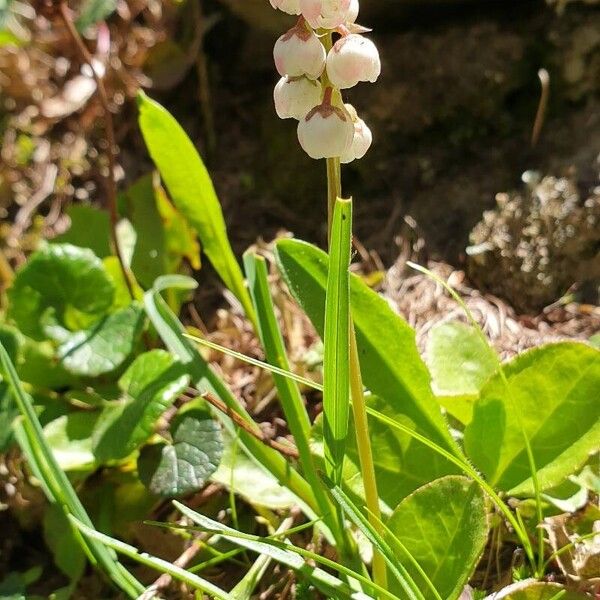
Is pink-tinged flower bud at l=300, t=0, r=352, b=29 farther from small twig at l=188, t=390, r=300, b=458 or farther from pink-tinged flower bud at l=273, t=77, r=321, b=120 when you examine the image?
small twig at l=188, t=390, r=300, b=458

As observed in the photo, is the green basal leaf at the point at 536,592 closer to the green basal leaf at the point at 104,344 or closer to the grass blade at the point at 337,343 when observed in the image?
the grass blade at the point at 337,343

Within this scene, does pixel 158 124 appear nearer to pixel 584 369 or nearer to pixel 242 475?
pixel 242 475

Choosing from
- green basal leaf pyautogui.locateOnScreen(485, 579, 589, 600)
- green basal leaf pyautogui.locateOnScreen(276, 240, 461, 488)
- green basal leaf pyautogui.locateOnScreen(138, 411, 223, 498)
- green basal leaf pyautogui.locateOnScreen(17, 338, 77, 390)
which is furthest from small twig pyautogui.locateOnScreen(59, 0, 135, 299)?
green basal leaf pyautogui.locateOnScreen(485, 579, 589, 600)

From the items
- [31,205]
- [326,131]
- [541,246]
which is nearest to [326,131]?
[326,131]

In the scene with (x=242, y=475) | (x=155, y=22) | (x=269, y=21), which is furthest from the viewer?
(x=155, y=22)

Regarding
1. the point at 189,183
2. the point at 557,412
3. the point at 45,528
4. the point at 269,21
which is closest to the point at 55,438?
the point at 45,528

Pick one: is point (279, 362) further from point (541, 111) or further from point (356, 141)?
point (541, 111)
